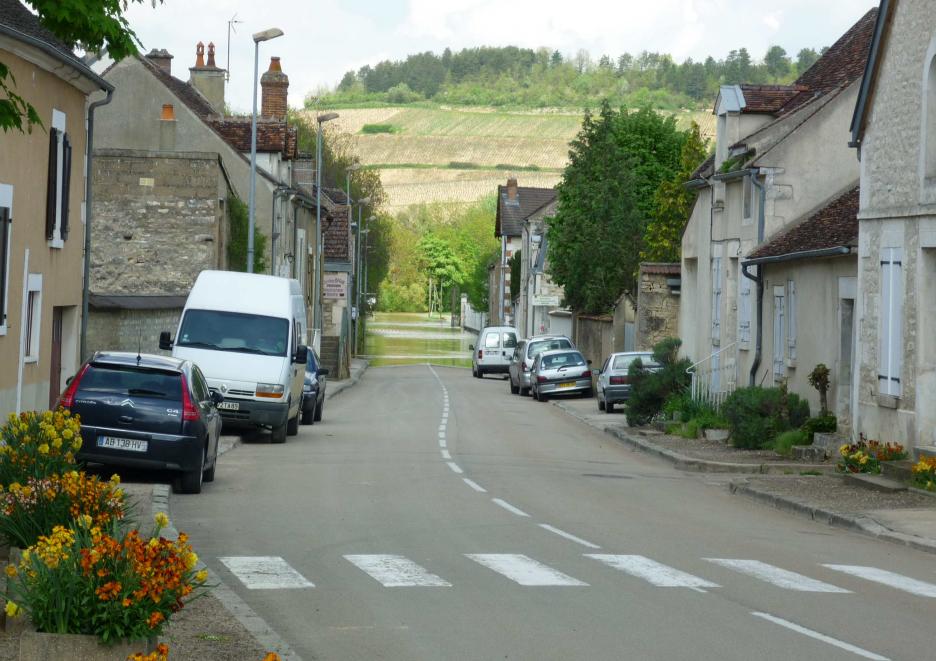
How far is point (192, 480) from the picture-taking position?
54.5 ft

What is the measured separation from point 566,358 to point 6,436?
3584 cm

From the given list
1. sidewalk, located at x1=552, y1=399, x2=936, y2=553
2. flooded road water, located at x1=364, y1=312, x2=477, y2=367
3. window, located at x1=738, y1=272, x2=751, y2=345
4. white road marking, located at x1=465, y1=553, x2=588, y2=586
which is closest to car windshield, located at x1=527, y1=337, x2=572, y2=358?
window, located at x1=738, y1=272, x2=751, y2=345

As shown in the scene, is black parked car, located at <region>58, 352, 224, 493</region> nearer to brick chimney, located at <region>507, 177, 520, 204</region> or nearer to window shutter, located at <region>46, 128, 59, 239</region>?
window shutter, located at <region>46, 128, 59, 239</region>

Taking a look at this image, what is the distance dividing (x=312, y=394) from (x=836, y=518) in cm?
1646

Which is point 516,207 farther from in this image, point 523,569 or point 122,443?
point 523,569

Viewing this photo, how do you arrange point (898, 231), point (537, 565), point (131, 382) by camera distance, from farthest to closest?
point (898, 231) → point (131, 382) → point (537, 565)

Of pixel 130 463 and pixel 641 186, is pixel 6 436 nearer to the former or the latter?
pixel 130 463

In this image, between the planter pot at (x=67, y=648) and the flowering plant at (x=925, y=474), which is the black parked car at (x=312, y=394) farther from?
the planter pot at (x=67, y=648)

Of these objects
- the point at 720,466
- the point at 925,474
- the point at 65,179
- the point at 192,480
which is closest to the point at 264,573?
the point at 192,480

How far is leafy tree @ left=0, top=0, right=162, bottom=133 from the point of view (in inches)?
360

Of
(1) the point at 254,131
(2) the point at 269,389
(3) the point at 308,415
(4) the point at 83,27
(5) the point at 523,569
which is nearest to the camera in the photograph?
(4) the point at 83,27

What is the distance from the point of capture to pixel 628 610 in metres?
9.72

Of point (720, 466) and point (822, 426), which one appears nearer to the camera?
point (720, 466)

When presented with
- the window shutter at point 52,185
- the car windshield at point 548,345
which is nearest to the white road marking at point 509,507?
the window shutter at point 52,185
